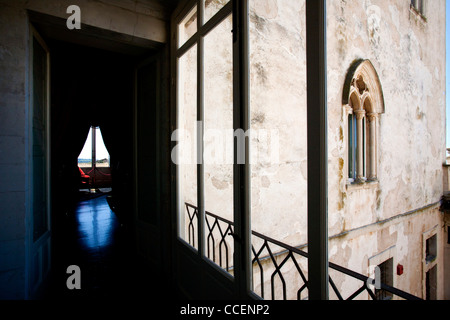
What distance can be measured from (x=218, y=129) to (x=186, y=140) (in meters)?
0.56

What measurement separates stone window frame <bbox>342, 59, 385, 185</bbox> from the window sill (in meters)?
0.04

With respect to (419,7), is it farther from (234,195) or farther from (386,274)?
(234,195)

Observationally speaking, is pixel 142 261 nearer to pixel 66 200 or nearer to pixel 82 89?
pixel 66 200

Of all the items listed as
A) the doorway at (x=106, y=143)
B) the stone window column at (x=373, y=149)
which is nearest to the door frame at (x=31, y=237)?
the doorway at (x=106, y=143)

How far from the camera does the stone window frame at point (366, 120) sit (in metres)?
4.96

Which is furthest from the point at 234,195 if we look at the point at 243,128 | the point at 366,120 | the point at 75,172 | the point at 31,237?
the point at 75,172

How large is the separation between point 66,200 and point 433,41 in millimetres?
10100

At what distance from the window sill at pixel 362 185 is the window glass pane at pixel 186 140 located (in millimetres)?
3280

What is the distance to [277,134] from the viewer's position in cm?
366

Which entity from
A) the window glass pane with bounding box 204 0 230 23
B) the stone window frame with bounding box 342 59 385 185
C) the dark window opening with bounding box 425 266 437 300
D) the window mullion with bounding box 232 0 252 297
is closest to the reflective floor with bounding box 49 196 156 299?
the window mullion with bounding box 232 0 252 297

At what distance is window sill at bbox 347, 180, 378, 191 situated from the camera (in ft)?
15.2

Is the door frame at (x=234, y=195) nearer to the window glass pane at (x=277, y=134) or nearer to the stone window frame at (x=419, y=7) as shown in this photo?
the window glass pane at (x=277, y=134)

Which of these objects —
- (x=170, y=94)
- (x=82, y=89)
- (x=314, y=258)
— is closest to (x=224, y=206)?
(x=170, y=94)

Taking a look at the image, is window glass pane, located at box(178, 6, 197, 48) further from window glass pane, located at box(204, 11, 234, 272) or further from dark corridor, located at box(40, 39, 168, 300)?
dark corridor, located at box(40, 39, 168, 300)
